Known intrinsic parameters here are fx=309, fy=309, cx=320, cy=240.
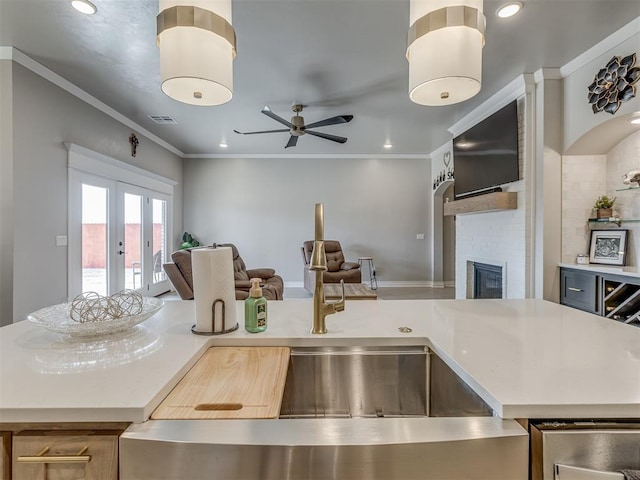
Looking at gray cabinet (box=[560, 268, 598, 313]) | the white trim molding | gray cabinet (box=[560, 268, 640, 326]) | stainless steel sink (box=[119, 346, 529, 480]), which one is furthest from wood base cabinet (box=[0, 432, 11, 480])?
the white trim molding

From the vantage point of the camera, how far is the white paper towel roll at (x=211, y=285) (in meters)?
1.00

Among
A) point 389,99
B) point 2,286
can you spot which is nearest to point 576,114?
point 389,99

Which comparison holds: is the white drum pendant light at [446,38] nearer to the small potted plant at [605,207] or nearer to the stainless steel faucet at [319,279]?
the stainless steel faucet at [319,279]

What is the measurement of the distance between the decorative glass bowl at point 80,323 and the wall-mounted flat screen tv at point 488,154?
360 centimetres

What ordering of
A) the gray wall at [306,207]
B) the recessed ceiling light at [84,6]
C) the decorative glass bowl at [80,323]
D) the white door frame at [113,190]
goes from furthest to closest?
the gray wall at [306,207] < the white door frame at [113,190] < the recessed ceiling light at [84,6] < the decorative glass bowl at [80,323]

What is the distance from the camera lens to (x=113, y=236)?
4168 millimetres

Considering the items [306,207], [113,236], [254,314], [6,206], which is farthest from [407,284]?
Answer: [6,206]

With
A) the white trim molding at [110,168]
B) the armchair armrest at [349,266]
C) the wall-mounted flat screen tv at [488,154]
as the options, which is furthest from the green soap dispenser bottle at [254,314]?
the armchair armrest at [349,266]

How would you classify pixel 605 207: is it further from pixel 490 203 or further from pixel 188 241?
pixel 188 241

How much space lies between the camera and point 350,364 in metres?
1.04

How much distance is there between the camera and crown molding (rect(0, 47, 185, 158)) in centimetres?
269

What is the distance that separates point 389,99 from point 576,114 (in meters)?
1.82

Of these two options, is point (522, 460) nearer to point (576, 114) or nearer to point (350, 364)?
point (350, 364)

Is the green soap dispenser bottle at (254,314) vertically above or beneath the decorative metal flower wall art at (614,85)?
beneath
